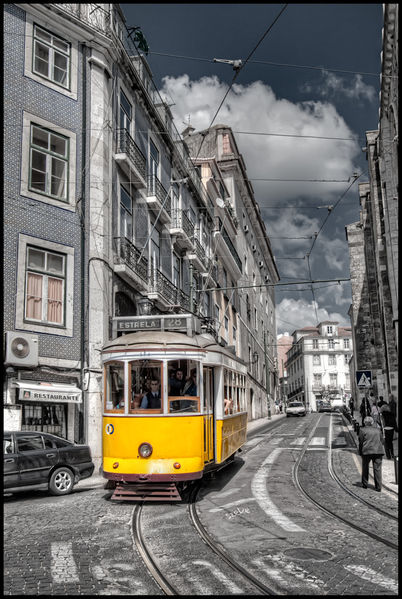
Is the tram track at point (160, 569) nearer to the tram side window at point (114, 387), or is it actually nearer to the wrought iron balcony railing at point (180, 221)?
the tram side window at point (114, 387)

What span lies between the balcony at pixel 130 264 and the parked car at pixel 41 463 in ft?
22.9

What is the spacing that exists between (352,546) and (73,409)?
10.0m

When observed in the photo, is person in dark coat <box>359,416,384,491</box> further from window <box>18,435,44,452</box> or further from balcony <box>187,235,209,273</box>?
balcony <box>187,235,209,273</box>

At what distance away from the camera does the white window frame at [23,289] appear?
14.2 meters

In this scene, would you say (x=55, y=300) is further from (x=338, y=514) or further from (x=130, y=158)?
(x=338, y=514)

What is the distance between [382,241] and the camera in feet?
81.9

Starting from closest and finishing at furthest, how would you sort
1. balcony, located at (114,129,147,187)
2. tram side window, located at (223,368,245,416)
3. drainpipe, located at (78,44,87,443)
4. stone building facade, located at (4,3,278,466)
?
tram side window, located at (223,368,245,416)
stone building facade, located at (4,3,278,466)
drainpipe, located at (78,44,87,443)
balcony, located at (114,129,147,187)

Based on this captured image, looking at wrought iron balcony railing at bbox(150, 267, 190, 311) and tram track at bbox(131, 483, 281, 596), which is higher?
wrought iron balcony railing at bbox(150, 267, 190, 311)

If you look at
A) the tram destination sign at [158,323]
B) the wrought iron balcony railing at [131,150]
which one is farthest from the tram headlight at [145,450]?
the wrought iron balcony railing at [131,150]

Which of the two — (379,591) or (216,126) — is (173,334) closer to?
(379,591)

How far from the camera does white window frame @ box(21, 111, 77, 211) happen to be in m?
14.9

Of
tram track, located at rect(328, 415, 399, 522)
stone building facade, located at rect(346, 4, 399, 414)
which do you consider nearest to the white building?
stone building facade, located at rect(346, 4, 399, 414)

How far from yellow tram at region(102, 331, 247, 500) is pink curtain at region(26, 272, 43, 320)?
4.84m

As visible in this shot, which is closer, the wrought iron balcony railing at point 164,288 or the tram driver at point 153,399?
the tram driver at point 153,399
